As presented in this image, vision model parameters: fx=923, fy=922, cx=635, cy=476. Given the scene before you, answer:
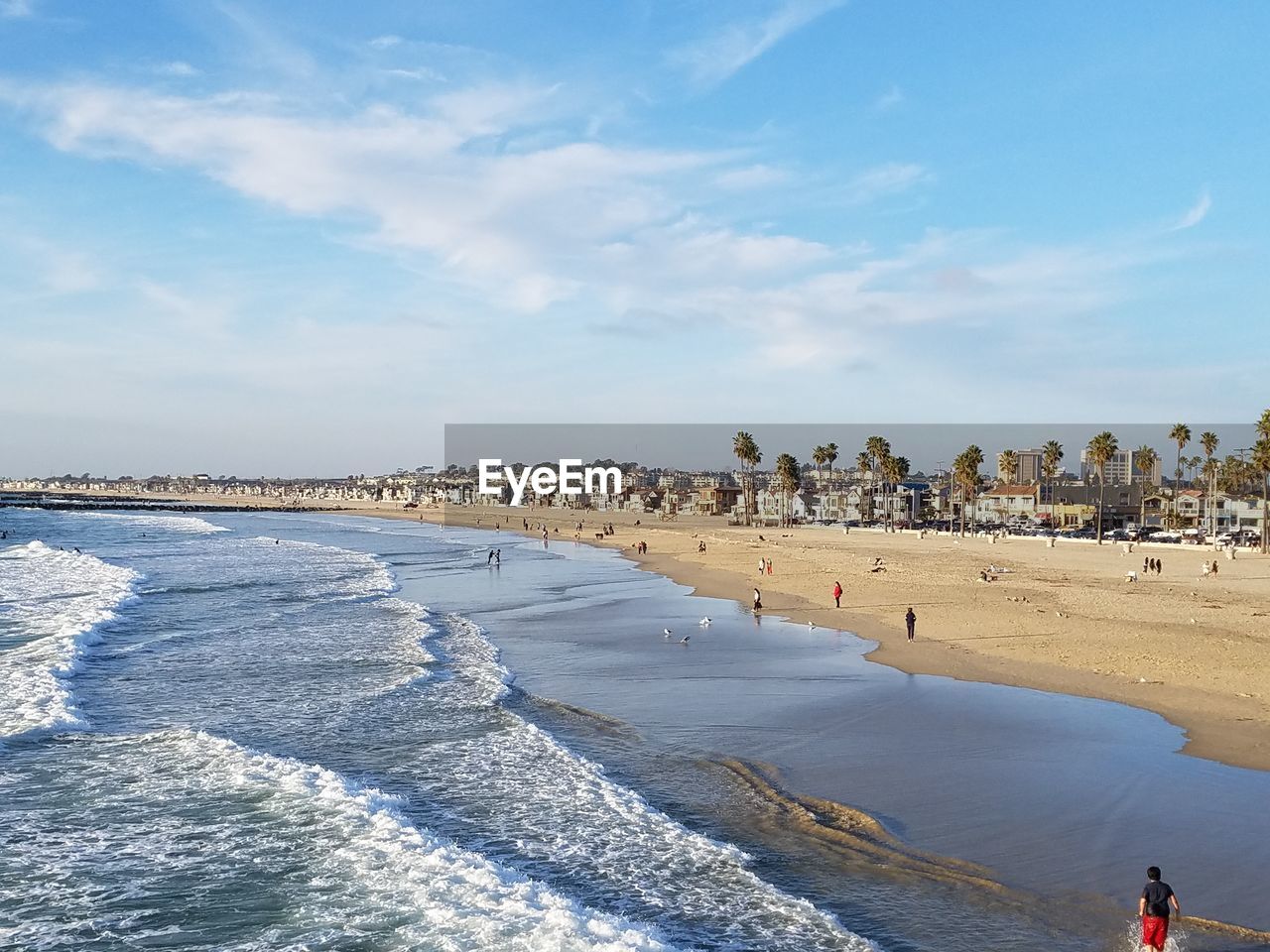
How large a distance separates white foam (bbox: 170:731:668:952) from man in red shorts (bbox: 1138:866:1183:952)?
13.5 feet

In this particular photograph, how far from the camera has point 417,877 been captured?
9.98 metres

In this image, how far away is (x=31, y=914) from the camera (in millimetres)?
9109

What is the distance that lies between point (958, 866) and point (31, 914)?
30.9ft

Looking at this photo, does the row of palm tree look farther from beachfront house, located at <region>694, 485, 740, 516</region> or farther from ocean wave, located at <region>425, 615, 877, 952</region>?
ocean wave, located at <region>425, 615, 877, 952</region>

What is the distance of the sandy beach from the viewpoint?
1698 cm

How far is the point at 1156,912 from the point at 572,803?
6.79 meters

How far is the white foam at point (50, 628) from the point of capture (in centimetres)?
1644

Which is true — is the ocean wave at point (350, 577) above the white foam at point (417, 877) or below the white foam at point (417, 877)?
below

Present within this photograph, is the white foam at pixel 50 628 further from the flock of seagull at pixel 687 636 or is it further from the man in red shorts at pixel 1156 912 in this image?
the man in red shorts at pixel 1156 912

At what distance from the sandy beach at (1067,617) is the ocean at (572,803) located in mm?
1236

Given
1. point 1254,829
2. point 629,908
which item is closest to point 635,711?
point 629,908

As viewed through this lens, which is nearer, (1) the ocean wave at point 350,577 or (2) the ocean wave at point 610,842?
(2) the ocean wave at point 610,842

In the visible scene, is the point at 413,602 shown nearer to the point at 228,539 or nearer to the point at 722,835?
the point at 722,835

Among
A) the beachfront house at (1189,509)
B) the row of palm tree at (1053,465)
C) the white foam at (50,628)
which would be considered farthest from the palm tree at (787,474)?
the white foam at (50,628)
